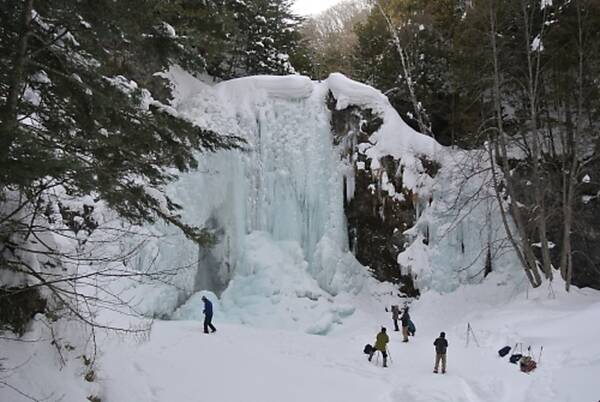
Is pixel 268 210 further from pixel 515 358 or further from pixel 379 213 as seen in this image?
pixel 515 358

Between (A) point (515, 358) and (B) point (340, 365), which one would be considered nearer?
(A) point (515, 358)

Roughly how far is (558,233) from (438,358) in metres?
7.33

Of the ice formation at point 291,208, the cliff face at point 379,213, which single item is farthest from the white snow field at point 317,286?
the cliff face at point 379,213

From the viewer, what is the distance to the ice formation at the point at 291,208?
570 inches

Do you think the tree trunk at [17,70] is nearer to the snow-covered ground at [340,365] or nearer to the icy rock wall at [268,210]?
the snow-covered ground at [340,365]

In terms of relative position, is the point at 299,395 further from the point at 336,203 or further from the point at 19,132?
the point at 336,203

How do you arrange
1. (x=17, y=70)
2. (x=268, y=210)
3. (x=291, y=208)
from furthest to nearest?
(x=291, y=208), (x=268, y=210), (x=17, y=70)

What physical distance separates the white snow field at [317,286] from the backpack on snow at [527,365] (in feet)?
0.43

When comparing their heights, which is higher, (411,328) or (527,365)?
(411,328)

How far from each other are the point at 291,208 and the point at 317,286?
91.1 inches

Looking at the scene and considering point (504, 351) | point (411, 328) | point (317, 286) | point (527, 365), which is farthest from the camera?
point (317, 286)

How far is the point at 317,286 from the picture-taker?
15.1 m

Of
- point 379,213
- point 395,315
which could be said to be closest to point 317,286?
point 395,315

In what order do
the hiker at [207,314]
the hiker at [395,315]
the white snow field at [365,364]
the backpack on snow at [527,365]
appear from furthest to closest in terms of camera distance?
the hiker at [395,315], the hiker at [207,314], the backpack on snow at [527,365], the white snow field at [365,364]
